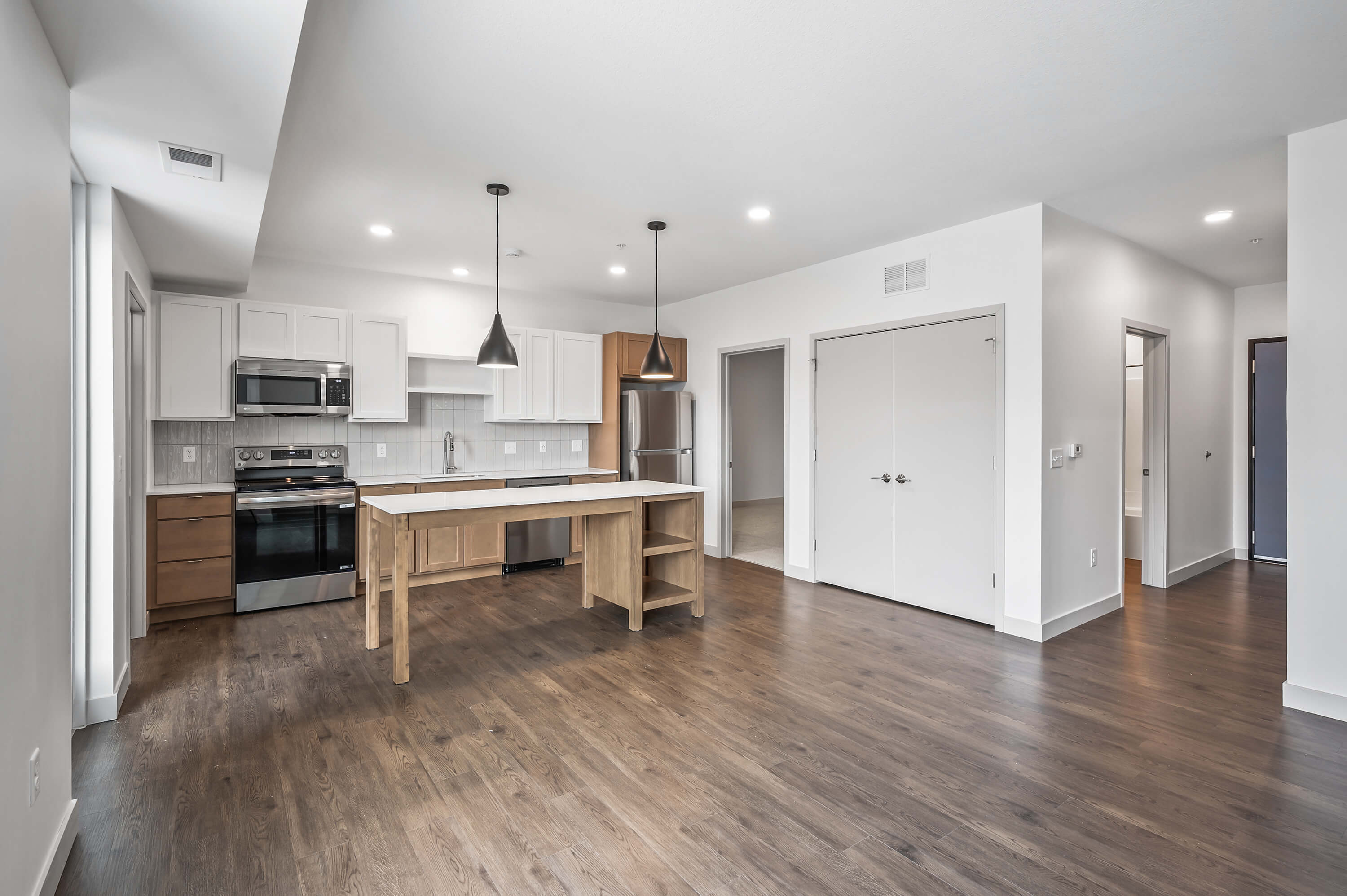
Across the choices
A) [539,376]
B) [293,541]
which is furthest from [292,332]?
[539,376]

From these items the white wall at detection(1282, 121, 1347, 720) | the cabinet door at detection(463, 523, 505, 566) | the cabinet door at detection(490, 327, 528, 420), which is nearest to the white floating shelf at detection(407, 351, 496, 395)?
the cabinet door at detection(490, 327, 528, 420)

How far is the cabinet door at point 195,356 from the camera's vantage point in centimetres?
437

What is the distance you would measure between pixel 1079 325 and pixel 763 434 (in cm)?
627

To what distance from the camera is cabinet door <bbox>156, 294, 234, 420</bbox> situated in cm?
437

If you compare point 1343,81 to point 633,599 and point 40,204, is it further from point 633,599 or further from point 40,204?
point 40,204

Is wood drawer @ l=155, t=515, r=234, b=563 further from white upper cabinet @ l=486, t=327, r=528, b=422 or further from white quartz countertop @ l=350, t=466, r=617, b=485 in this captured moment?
white upper cabinet @ l=486, t=327, r=528, b=422

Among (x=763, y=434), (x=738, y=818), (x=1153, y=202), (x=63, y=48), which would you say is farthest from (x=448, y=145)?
(x=763, y=434)

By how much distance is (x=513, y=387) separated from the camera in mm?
5809

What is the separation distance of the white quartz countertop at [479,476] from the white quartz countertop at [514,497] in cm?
113

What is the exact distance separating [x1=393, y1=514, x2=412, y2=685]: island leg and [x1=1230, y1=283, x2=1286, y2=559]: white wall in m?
7.15

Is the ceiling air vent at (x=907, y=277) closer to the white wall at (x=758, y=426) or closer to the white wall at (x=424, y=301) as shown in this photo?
the white wall at (x=424, y=301)

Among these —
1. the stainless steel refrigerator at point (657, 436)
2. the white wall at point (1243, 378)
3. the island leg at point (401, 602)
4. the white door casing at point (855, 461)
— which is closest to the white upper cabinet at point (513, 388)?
the stainless steel refrigerator at point (657, 436)

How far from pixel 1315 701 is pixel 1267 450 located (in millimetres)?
4239

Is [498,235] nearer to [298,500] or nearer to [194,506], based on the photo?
[298,500]
